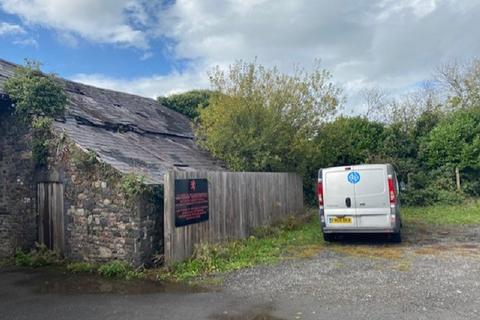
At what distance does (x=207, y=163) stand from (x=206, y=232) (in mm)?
5313

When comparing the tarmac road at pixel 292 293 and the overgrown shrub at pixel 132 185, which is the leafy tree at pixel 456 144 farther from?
the overgrown shrub at pixel 132 185

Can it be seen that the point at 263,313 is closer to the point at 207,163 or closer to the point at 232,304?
the point at 232,304

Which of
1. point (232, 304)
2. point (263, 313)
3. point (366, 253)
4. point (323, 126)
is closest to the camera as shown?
point (263, 313)

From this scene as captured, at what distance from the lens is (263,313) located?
539 centimetres

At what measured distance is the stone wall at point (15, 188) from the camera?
1016cm

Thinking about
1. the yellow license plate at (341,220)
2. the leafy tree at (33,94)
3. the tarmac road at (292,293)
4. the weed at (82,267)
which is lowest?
the tarmac road at (292,293)

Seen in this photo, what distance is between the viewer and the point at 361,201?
9.68 m

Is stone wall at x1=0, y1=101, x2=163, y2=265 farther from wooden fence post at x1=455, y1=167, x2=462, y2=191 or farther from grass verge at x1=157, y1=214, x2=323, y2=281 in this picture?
wooden fence post at x1=455, y1=167, x2=462, y2=191

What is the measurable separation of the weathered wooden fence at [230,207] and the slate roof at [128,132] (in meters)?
1.24

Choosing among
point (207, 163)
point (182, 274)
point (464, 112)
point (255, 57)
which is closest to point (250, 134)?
point (207, 163)

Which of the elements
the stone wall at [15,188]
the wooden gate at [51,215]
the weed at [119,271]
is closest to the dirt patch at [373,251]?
the weed at [119,271]

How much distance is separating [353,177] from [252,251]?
324 cm

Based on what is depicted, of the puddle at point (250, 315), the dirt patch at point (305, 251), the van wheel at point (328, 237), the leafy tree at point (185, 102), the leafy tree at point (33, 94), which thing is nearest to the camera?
the puddle at point (250, 315)

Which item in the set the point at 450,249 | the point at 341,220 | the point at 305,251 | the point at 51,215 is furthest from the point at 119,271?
the point at 450,249
